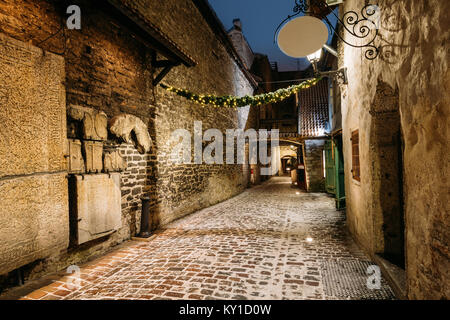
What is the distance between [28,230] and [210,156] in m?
7.01

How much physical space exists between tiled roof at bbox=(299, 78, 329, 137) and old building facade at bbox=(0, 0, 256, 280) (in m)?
8.48

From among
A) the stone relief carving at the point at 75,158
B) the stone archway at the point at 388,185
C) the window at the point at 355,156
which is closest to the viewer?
the stone archway at the point at 388,185

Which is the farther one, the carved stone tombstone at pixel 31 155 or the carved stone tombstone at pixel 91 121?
the carved stone tombstone at pixel 91 121

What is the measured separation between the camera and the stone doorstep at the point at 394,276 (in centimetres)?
272

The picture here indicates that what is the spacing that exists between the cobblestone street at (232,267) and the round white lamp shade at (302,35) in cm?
317

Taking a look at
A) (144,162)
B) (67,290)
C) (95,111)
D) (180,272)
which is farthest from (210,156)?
(67,290)

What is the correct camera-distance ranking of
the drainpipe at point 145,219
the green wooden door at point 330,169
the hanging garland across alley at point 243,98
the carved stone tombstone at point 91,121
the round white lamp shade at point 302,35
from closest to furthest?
the round white lamp shade at point 302,35, the carved stone tombstone at point 91,121, the drainpipe at point 145,219, the hanging garland across alley at point 243,98, the green wooden door at point 330,169

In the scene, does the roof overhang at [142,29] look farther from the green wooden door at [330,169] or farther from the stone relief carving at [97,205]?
the green wooden door at [330,169]

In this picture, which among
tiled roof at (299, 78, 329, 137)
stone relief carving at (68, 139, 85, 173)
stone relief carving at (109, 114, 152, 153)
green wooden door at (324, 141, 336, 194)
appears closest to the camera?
stone relief carving at (68, 139, 85, 173)

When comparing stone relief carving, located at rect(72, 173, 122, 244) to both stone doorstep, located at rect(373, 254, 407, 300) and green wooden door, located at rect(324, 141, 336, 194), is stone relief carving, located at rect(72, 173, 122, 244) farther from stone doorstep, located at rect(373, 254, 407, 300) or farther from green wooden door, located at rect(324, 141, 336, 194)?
green wooden door, located at rect(324, 141, 336, 194)

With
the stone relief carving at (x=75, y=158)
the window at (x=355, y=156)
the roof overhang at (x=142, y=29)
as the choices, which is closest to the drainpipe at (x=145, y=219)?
the stone relief carving at (x=75, y=158)

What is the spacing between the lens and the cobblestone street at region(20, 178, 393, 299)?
301cm

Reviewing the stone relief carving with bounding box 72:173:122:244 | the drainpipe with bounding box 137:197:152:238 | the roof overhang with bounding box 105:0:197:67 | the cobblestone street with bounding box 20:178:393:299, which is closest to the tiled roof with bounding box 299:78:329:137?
the cobblestone street with bounding box 20:178:393:299

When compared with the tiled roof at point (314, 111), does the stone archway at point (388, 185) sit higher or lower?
lower
